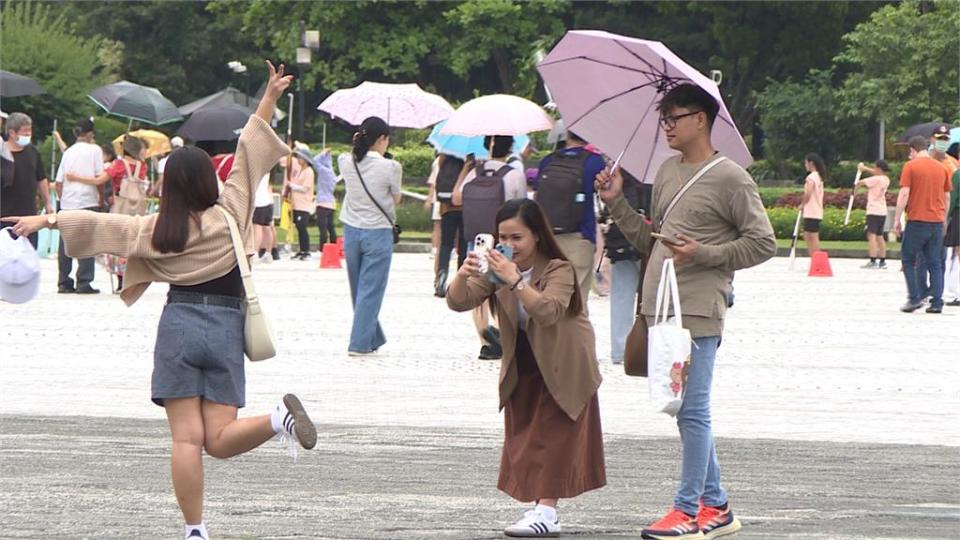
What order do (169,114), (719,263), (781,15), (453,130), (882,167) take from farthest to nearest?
1. (781,15)
2. (169,114)
3. (882,167)
4. (453,130)
5. (719,263)

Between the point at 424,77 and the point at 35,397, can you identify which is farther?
the point at 424,77

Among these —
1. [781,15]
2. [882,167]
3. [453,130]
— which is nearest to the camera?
[453,130]

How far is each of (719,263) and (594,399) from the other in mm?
819

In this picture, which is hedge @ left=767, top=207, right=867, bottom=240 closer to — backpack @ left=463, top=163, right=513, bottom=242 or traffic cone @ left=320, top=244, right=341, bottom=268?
traffic cone @ left=320, top=244, right=341, bottom=268

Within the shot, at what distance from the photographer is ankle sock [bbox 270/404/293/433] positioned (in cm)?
682

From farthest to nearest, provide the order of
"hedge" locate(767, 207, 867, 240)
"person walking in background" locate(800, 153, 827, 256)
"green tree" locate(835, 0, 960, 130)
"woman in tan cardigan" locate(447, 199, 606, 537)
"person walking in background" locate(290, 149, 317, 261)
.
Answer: "green tree" locate(835, 0, 960, 130), "hedge" locate(767, 207, 867, 240), "person walking in background" locate(290, 149, 317, 261), "person walking in background" locate(800, 153, 827, 256), "woman in tan cardigan" locate(447, 199, 606, 537)

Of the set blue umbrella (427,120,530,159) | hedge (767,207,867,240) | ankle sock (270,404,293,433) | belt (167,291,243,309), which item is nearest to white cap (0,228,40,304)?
belt (167,291,243,309)

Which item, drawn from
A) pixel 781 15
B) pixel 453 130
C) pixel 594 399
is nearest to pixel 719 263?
pixel 594 399

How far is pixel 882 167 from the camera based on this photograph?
29297 mm

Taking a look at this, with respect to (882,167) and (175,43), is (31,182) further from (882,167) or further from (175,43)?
(175,43)

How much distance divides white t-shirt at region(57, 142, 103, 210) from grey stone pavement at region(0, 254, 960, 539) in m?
2.38

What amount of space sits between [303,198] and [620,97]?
21.9 metres

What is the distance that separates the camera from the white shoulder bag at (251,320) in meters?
6.95

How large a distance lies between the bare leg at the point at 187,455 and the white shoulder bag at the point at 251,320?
0.28 meters
